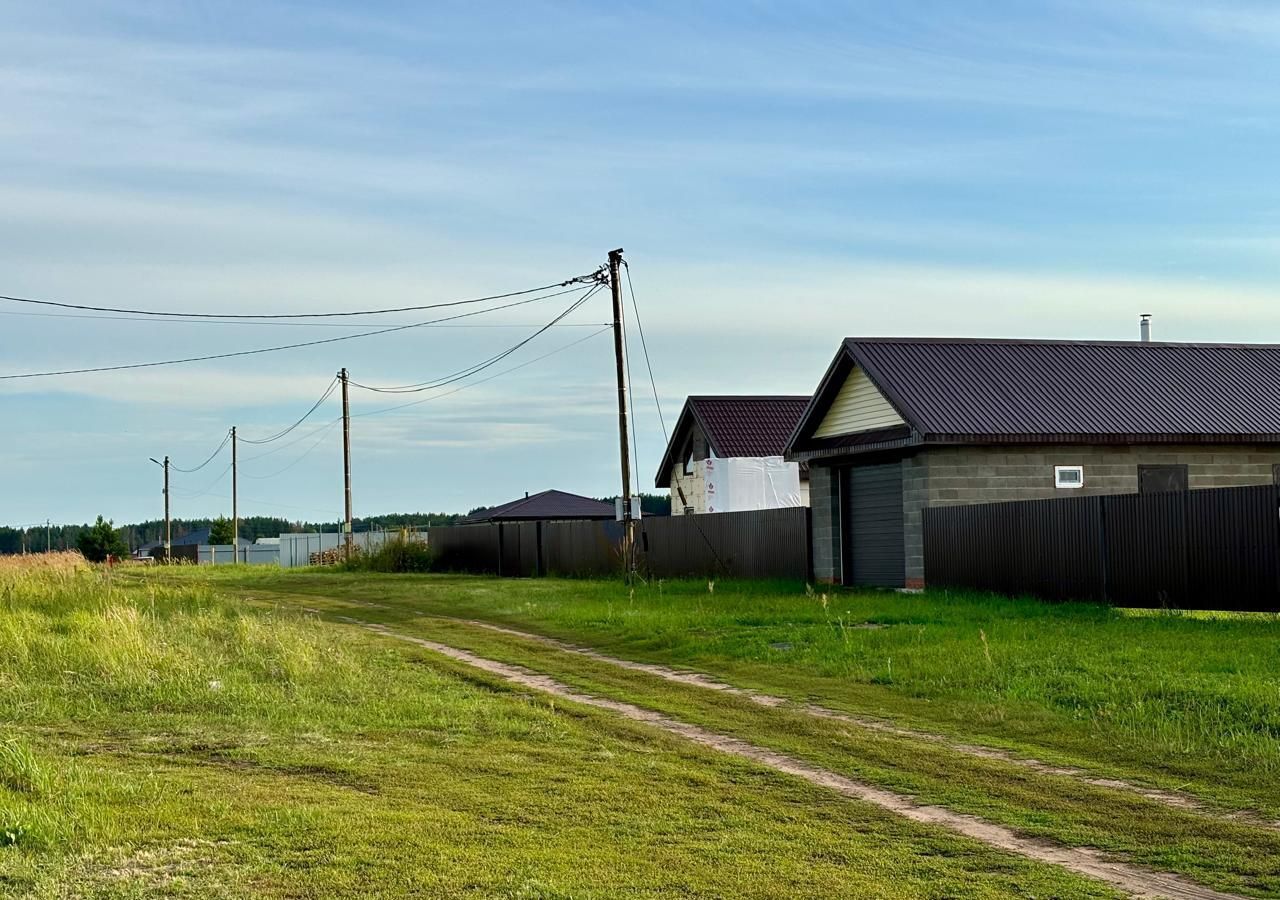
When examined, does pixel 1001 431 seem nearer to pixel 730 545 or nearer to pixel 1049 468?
pixel 1049 468

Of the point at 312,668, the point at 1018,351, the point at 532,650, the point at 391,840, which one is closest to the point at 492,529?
the point at 1018,351

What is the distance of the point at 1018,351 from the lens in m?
28.5

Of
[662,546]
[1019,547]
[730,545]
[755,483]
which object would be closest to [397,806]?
[1019,547]

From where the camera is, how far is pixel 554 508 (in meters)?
70.4

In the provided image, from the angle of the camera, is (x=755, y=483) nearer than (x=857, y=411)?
No

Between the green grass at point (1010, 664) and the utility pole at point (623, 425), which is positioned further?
the utility pole at point (623, 425)

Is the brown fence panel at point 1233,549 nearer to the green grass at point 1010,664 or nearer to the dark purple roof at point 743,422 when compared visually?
the green grass at point 1010,664

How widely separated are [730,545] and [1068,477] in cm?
891

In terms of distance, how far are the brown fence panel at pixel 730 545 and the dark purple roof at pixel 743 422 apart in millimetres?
7505

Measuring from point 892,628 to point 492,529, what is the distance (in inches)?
1097

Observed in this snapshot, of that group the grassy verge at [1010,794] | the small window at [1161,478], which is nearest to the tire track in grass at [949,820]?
the grassy verge at [1010,794]

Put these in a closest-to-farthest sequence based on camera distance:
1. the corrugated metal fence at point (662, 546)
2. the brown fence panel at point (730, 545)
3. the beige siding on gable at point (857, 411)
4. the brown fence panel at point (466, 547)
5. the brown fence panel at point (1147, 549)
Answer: the brown fence panel at point (1147, 549) → the beige siding on gable at point (857, 411) → the brown fence panel at point (730, 545) → the corrugated metal fence at point (662, 546) → the brown fence panel at point (466, 547)

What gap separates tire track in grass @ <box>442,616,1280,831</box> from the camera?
8148 millimetres

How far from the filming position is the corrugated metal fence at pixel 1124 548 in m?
18.7
